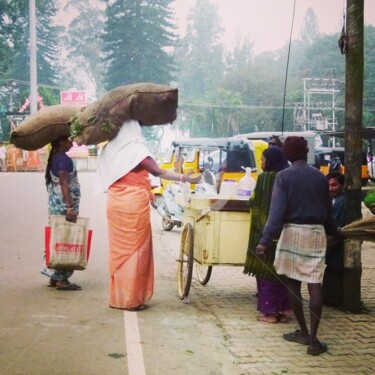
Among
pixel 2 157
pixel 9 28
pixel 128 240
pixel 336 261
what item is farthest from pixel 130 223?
pixel 9 28

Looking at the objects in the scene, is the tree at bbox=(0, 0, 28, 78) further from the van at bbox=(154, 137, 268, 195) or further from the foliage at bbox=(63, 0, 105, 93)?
the foliage at bbox=(63, 0, 105, 93)

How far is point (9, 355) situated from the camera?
14.0 ft

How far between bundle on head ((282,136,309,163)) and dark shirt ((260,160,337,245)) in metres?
0.14

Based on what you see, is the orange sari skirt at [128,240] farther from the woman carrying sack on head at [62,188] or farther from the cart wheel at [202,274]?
the cart wheel at [202,274]

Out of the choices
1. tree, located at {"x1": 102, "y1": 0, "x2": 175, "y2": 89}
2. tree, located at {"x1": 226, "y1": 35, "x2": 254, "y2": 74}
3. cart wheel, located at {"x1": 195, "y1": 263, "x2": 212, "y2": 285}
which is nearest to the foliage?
tree, located at {"x1": 102, "y1": 0, "x2": 175, "y2": 89}

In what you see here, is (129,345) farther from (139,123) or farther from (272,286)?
(139,123)

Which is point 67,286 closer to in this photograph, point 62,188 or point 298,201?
point 62,188

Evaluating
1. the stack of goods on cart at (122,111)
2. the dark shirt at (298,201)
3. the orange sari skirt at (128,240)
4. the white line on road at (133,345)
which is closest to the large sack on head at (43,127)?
the stack of goods on cart at (122,111)

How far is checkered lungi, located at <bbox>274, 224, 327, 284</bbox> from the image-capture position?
14.7 feet

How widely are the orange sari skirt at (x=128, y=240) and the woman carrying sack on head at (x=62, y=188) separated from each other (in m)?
0.88

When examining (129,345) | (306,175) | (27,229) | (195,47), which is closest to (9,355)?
(129,345)

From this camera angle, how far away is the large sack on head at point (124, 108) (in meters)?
5.70

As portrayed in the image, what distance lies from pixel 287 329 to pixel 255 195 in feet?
4.13

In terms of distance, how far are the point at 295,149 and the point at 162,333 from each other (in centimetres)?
194
